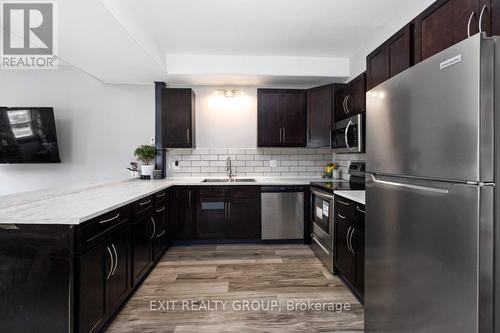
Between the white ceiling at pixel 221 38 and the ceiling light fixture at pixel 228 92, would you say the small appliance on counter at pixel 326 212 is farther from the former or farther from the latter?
the ceiling light fixture at pixel 228 92

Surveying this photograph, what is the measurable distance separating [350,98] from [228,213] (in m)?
2.11

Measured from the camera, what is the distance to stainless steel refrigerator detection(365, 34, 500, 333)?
80 centimetres

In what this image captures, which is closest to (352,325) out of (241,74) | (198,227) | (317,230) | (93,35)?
(317,230)

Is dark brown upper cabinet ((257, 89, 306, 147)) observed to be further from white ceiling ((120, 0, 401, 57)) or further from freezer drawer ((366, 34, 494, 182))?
freezer drawer ((366, 34, 494, 182))

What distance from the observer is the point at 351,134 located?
8.80ft

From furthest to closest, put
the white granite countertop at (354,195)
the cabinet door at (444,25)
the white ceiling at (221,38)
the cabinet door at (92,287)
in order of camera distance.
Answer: the white ceiling at (221,38) < the white granite countertop at (354,195) < the cabinet door at (92,287) < the cabinet door at (444,25)

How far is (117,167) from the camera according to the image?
3717 millimetres

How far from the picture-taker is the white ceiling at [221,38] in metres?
2.20

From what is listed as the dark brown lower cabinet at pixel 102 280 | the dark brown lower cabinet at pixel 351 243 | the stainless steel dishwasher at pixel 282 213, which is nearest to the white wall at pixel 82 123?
the stainless steel dishwasher at pixel 282 213

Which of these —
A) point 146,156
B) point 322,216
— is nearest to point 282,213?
Answer: point 322,216

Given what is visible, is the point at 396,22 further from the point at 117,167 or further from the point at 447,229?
the point at 117,167

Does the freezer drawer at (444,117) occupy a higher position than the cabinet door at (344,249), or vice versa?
the freezer drawer at (444,117)

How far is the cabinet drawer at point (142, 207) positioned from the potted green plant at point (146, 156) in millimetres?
1147

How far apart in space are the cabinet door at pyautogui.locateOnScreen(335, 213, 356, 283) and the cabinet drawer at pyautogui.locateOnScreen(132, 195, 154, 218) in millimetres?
1868
